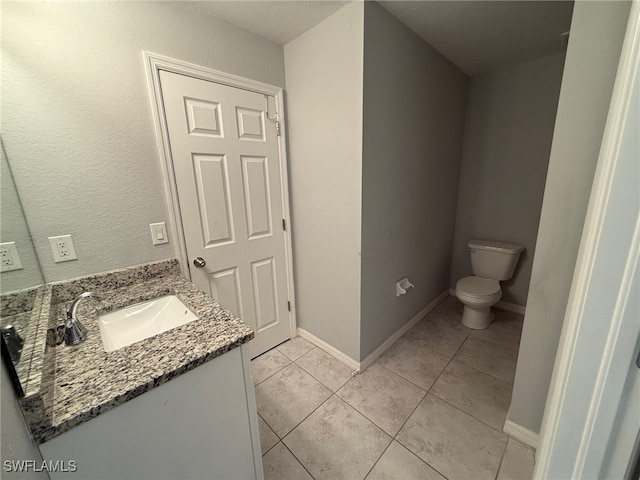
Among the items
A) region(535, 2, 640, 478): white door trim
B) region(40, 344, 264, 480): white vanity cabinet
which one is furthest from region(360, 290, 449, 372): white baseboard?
region(535, 2, 640, 478): white door trim

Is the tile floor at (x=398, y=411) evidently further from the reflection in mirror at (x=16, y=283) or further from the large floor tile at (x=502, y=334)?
the reflection in mirror at (x=16, y=283)

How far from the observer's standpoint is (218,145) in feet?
5.13

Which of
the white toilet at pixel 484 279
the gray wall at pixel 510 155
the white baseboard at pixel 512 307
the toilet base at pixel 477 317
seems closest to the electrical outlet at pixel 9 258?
the white toilet at pixel 484 279

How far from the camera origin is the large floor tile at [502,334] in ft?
6.63

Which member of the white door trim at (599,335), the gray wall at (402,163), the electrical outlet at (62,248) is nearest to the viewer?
the white door trim at (599,335)

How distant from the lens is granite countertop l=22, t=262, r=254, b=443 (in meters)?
0.60

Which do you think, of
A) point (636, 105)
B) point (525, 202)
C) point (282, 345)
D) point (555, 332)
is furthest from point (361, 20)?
point (282, 345)

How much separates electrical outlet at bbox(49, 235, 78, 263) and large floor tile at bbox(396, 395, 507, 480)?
1.89 m

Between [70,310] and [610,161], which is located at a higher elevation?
[610,161]

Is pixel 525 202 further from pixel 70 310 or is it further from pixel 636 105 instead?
pixel 70 310

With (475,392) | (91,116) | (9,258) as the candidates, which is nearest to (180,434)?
(9,258)

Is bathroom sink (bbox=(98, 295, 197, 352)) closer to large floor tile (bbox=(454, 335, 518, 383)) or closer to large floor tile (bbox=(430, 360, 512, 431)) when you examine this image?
large floor tile (bbox=(430, 360, 512, 431))

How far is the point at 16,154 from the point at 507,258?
3226 mm

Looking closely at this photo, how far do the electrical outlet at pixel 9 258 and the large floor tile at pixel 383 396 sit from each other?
5.54 feet
